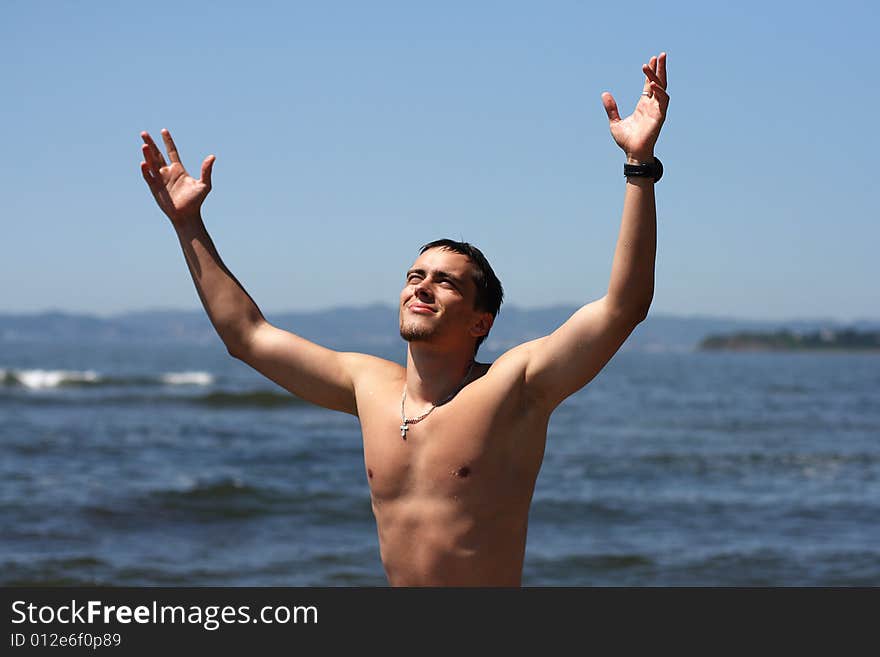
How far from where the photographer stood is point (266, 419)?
29016mm

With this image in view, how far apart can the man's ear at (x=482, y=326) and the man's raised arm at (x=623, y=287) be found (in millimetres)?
227

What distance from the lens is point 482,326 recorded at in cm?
356

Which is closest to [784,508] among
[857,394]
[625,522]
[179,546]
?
[625,522]

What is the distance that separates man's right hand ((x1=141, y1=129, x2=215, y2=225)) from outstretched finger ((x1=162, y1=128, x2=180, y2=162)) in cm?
3

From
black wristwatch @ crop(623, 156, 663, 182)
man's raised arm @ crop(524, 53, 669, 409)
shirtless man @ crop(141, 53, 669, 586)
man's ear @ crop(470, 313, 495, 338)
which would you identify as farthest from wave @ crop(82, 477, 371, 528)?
black wristwatch @ crop(623, 156, 663, 182)

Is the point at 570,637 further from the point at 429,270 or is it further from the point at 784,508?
the point at 784,508

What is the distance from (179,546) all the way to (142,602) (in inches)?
324

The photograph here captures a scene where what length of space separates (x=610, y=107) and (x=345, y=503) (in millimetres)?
12231

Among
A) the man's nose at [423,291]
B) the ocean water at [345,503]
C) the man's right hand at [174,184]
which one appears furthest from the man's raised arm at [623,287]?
the ocean water at [345,503]

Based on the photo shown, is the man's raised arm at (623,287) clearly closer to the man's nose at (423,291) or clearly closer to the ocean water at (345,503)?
the man's nose at (423,291)

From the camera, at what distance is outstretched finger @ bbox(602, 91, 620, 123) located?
335 centimetres

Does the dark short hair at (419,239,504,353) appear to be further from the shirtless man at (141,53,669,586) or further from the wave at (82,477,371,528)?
the wave at (82,477,371,528)

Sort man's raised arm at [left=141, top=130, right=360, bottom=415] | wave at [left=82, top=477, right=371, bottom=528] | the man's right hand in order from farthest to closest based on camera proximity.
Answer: wave at [left=82, top=477, right=371, bottom=528], the man's right hand, man's raised arm at [left=141, top=130, right=360, bottom=415]

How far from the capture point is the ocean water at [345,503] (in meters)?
11.2
